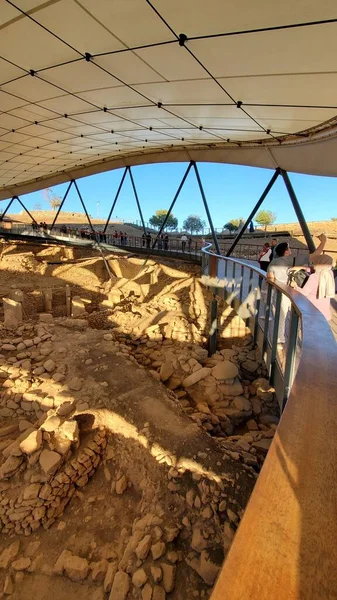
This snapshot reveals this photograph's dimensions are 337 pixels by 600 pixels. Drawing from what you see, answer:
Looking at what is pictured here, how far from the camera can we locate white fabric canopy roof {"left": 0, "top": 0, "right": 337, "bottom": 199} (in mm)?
3365

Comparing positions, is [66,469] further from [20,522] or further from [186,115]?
[186,115]

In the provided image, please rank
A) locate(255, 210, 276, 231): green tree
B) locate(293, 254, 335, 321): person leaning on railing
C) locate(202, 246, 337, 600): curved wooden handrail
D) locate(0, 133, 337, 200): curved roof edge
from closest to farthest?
locate(202, 246, 337, 600): curved wooden handrail
locate(293, 254, 335, 321): person leaning on railing
locate(0, 133, 337, 200): curved roof edge
locate(255, 210, 276, 231): green tree

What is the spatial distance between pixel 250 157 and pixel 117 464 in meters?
10.1

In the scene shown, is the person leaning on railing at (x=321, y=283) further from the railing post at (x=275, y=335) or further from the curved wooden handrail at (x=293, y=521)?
the curved wooden handrail at (x=293, y=521)

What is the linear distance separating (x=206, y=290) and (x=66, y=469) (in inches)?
355

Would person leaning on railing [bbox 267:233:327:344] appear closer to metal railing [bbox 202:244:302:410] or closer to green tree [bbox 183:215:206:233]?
metal railing [bbox 202:244:302:410]

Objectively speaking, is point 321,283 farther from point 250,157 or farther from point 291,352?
point 250,157

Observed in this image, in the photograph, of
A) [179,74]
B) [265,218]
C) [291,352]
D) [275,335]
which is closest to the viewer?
[291,352]

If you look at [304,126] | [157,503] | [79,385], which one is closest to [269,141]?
[304,126]

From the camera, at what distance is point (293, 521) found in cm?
70

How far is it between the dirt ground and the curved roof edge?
18.1 ft

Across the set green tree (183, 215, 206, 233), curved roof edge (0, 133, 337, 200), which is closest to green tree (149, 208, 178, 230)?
green tree (183, 215, 206, 233)

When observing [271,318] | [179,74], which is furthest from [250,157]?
[271,318]

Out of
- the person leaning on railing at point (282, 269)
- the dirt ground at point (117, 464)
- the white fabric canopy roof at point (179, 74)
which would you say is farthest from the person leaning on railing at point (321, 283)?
the white fabric canopy roof at point (179, 74)
